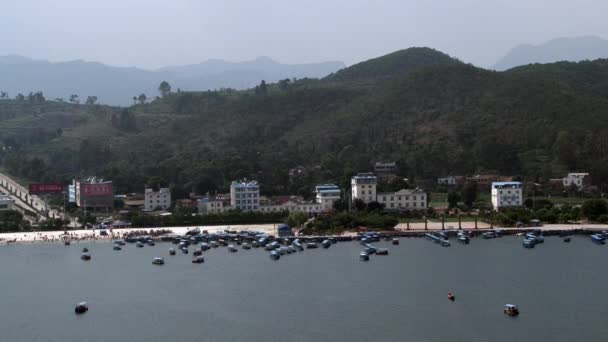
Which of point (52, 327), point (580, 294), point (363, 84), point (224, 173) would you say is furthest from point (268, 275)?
point (363, 84)

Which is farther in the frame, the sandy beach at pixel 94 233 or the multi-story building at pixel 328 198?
the multi-story building at pixel 328 198

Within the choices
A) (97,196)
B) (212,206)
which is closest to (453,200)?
(212,206)

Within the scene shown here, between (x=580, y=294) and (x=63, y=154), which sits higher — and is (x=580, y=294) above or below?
below

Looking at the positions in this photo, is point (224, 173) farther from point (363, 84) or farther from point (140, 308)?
point (363, 84)

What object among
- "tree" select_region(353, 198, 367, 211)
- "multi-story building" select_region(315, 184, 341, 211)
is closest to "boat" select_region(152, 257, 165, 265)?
"tree" select_region(353, 198, 367, 211)

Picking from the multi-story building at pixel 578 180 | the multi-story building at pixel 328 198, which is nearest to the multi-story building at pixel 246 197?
the multi-story building at pixel 328 198

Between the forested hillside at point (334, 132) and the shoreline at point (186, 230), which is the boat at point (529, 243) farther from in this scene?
the forested hillside at point (334, 132)

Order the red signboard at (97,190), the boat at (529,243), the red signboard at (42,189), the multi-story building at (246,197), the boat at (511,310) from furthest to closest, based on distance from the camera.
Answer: the red signboard at (42,189) → the red signboard at (97,190) → the multi-story building at (246,197) → the boat at (529,243) → the boat at (511,310)
